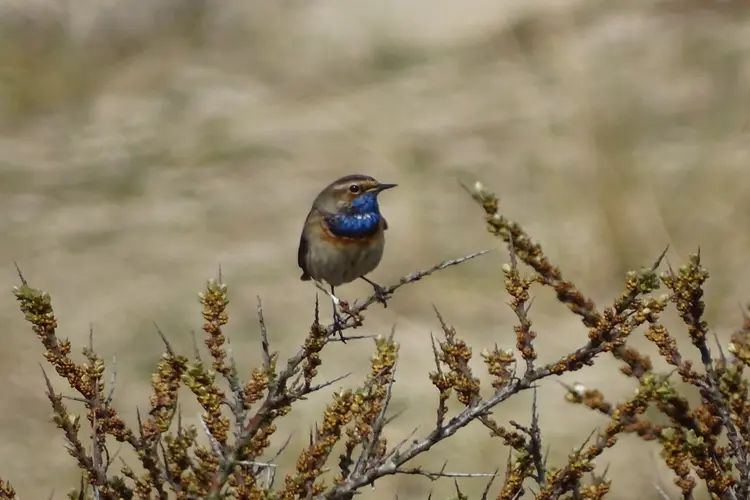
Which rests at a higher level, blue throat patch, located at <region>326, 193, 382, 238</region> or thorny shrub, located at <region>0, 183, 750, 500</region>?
blue throat patch, located at <region>326, 193, 382, 238</region>

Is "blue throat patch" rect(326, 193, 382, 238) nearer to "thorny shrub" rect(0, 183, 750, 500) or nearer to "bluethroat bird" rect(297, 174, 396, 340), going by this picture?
"bluethroat bird" rect(297, 174, 396, 340)

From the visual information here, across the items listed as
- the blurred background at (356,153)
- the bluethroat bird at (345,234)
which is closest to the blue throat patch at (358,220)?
the bluethroat bird at (345,234)

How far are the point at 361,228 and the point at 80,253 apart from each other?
364 cm

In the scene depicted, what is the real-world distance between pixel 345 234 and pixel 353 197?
16cm

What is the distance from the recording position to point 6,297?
598cm

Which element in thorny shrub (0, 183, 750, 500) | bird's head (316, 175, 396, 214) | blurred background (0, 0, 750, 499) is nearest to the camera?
thorny shrub (0, 183, 750, 500)

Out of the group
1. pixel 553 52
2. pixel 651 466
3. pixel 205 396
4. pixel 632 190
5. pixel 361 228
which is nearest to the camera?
pixel 205 396

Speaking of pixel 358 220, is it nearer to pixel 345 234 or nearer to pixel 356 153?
pixel 345 234

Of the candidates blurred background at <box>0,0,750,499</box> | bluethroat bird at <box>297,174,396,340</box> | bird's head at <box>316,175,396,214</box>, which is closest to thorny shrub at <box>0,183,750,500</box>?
bluethroat bird at <box>297,174,396,340</box>

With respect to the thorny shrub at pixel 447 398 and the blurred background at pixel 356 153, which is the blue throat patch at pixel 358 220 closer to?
the thorny shrub at pixel 447 398

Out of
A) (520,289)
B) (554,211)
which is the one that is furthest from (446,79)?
(520,289)

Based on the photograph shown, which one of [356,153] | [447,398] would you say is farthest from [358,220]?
[356,153]

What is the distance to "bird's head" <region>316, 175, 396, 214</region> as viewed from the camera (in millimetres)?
3225

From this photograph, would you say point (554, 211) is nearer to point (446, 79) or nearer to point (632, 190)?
point (632, 190)
